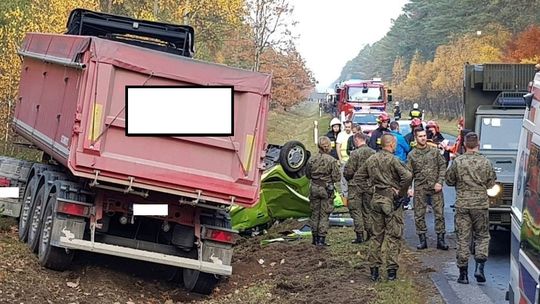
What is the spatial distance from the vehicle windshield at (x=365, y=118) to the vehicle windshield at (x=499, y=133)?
17605mm

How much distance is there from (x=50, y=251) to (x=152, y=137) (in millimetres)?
1947

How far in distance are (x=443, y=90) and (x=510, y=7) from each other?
48.2 feet

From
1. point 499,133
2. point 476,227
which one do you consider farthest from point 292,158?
point 476,227

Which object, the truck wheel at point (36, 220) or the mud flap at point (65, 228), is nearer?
the mud flap at point (65, 228)

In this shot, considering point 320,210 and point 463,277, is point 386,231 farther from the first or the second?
point 320,210

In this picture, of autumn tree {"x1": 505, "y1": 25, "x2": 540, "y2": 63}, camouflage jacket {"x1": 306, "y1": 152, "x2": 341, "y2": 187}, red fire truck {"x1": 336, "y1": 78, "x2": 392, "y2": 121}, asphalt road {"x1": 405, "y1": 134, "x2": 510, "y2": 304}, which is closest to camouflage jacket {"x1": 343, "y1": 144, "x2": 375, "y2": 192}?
camouflage jacket {"x1": 306, "y1": 152, "x2": 341, "y2": 187}

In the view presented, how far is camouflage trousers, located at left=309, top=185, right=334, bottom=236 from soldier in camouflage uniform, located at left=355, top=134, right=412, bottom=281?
259cm

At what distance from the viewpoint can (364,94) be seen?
128 feet

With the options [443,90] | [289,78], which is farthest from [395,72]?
[289,78]

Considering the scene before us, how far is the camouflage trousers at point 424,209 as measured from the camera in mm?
12570

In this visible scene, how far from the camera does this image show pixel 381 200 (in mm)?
10133

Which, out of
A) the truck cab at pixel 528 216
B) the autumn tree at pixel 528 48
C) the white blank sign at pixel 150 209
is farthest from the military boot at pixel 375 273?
the autumn tree at pixel 528 48

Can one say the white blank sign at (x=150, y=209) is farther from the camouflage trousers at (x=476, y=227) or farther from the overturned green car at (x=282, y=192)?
the overturned green car at (x=282, y=192)

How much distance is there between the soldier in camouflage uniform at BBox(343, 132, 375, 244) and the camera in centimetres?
1242
